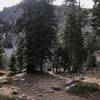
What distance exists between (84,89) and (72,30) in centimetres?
1985

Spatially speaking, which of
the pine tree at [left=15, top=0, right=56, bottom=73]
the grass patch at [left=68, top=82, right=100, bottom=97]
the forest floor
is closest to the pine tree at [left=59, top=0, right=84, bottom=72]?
the pine tree at [left=15, top=0, right=56, bottom=73]

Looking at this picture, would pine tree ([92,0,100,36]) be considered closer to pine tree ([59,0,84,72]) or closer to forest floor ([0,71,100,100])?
forest floor ([0,71,100,100])

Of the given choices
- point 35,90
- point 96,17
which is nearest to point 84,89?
point 35,90

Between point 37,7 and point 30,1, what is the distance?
44.9 inches

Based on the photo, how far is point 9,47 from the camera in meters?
126

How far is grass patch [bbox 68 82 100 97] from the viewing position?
2072 centimetres

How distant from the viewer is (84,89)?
2122 cm

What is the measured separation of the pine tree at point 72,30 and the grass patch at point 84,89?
18.8 m

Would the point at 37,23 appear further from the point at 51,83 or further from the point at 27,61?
the point at 51,83

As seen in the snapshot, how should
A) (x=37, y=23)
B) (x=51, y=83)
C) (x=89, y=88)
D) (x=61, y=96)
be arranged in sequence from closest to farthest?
(x=61, y=96), (x=89, y=88), (x=51, y=83), (x=37, y=23)

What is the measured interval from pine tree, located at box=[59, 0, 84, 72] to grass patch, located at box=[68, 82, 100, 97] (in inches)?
740

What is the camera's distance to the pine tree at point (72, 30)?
40.0 meters

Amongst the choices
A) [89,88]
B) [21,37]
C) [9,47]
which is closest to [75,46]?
[21,37]

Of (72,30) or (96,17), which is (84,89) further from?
(72,30)
